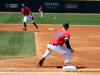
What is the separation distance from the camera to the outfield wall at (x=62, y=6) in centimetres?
4797

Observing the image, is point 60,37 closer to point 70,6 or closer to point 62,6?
point 62,6

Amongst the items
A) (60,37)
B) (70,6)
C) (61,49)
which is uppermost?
(60,37)

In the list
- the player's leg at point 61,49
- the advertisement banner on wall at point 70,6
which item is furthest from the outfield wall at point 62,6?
the player's leg at point 61,49

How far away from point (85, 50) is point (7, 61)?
3995 mm

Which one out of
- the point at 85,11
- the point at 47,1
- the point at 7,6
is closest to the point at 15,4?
the point at 7,6

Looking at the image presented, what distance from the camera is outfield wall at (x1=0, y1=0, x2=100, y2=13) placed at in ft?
157

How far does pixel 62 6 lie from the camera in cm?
4859

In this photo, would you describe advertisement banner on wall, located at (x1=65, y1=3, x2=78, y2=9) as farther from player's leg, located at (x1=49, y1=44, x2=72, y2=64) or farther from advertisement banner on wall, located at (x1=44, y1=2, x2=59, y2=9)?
player's leg, located at (x1=49, y1=44, x2=72, y2=64)

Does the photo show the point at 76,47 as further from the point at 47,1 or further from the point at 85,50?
the point at 47,1

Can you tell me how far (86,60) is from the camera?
7.94m

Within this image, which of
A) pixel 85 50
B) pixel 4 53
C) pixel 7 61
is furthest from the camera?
pixel 85 50

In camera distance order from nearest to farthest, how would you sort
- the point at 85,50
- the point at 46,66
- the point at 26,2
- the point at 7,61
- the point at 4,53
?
the point at 46,66, the point at 7,61, the point at 4,53, the point at 85,50, the point at 26,2

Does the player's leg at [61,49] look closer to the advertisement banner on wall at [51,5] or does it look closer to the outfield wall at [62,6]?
the outfield wall at [62,6]

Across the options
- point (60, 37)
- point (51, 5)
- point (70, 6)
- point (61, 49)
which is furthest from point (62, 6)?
A: point (60, 37)
